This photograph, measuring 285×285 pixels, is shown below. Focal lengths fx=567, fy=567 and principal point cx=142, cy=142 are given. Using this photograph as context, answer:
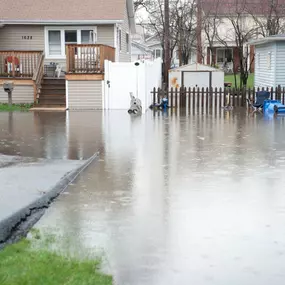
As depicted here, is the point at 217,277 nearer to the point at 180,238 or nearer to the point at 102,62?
Answer: the point at 180,238

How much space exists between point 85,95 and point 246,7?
77.1ft

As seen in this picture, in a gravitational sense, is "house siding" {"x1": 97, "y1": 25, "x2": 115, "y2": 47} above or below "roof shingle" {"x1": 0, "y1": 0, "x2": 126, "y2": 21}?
below

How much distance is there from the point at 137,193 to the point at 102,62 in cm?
1563

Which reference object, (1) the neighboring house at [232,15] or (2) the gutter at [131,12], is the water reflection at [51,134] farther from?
(1) the neighboring house at [232,15]

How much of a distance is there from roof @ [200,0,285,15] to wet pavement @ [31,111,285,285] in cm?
2591

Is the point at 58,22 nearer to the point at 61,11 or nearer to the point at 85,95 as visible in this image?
the point at 61,11

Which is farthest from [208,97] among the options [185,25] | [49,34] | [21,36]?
[185,25]

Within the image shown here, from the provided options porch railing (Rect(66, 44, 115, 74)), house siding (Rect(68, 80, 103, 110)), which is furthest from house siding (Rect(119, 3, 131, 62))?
house siding (Rect(68, 80, 103, 110))

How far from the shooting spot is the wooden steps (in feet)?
80.3

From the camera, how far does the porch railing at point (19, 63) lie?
24688mm

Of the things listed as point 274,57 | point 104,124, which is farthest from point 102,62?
point 274,57

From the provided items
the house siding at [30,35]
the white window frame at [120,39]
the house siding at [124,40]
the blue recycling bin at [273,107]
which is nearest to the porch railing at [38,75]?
the house siding at [30,35]

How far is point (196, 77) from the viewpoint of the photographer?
32.0 metres

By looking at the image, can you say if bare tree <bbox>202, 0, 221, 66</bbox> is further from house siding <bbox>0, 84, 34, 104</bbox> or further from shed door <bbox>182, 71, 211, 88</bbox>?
house siding <bbox>0, 84, 34, 104</bbox>
